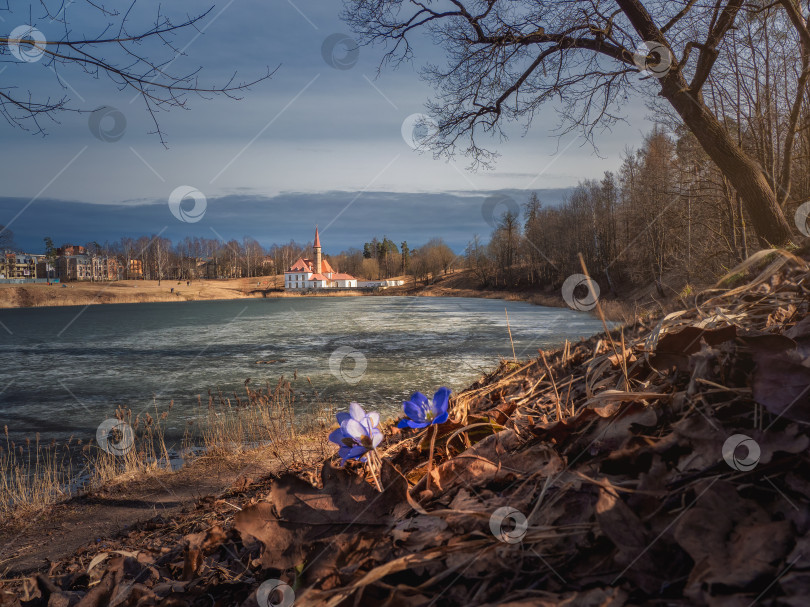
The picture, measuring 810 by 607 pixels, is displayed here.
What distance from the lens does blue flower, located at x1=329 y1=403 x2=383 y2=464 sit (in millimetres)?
940

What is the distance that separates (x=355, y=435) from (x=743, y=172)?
816 cm

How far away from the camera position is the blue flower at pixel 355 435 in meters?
0.94

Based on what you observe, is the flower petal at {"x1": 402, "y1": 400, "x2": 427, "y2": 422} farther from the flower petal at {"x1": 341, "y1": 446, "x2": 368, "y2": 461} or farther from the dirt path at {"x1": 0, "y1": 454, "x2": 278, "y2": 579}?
the dirt path at {"x1": 0, "y1": 454, "x2": 278, "y2": 579}

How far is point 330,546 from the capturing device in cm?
78

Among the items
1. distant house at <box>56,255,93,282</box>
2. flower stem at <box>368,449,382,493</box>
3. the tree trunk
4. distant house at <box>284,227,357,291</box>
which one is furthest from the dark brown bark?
distant house at <box>56,255,93,282</box>

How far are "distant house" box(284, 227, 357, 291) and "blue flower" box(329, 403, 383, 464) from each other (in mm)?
132818

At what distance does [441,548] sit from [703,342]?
0.65 metres

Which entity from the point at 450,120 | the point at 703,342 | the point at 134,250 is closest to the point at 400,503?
the point at 703,342

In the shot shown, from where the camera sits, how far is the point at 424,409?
1.08 metres

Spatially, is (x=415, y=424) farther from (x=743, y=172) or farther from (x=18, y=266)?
Result: (x=18, y=266)

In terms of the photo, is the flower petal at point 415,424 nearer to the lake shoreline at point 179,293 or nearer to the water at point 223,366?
the water at point 223,366

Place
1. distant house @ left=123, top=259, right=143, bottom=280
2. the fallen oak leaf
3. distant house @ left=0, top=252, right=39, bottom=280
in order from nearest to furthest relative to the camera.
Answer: the fallen oak leaf < distant house @ left=0, top=252, right=39, bottom=280 < distant house @ left=123, top=259, right=143, bottom=280

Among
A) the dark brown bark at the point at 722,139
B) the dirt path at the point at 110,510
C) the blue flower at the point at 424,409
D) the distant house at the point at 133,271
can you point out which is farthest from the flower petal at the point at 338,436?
Result: the distant house at the point at 133,271

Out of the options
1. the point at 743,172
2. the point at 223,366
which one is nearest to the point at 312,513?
the point at 743,172
